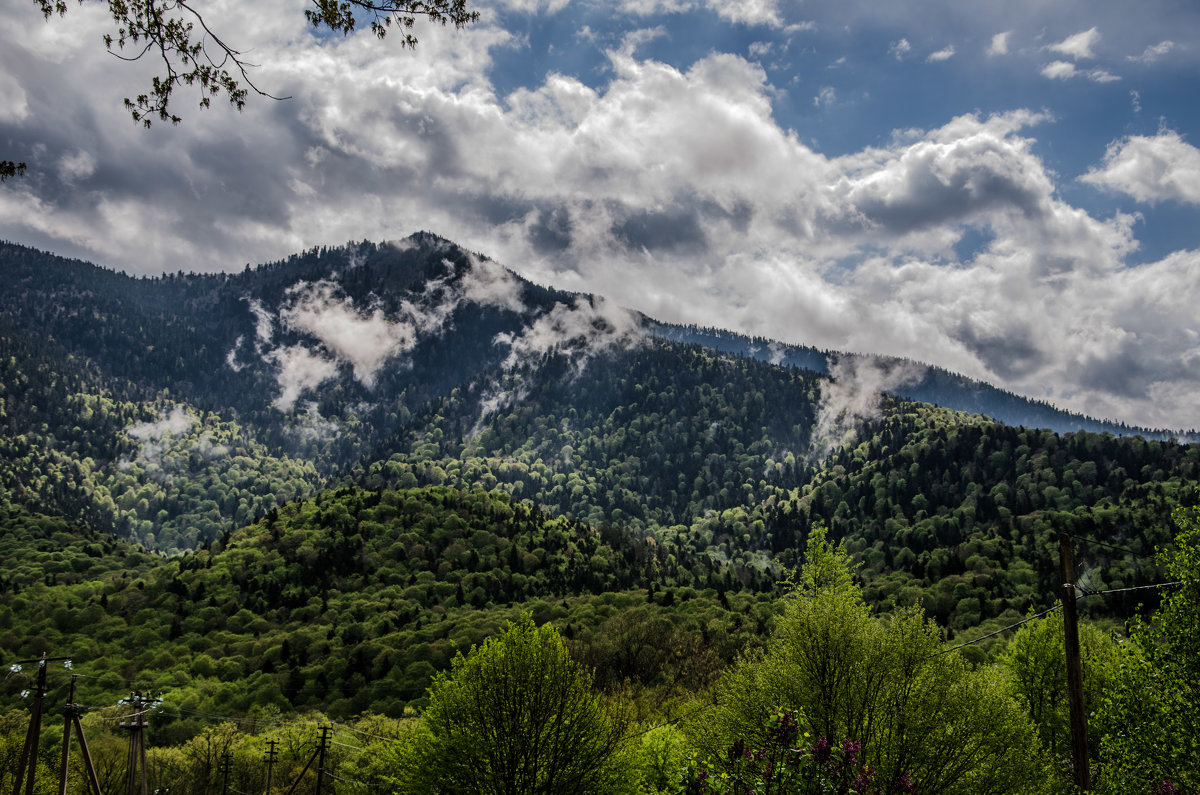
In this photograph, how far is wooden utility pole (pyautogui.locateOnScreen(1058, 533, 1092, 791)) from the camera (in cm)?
1986

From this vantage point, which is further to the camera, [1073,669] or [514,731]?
[514,731]

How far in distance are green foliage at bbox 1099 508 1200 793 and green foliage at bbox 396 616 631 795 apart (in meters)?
25.3

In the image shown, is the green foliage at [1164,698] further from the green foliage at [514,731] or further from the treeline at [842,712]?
the green foliage at [514,731]

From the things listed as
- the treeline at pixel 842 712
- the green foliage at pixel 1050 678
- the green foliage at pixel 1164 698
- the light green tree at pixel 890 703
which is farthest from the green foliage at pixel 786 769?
the green foliage at pixel 1050 678

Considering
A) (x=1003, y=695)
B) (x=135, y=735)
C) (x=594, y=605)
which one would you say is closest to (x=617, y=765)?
(x=1003, y=695)

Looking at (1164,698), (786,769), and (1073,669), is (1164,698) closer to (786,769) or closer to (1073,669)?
(1073,669)

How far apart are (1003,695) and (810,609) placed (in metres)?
11.1

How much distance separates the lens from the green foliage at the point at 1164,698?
2338cm

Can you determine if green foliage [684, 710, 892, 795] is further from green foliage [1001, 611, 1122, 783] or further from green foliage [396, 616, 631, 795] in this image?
green foliage [1001, 611, 1122, 783]

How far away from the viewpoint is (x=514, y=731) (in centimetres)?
3881

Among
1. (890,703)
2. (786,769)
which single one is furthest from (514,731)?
(786,769)

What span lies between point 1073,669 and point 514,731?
93.4 feet

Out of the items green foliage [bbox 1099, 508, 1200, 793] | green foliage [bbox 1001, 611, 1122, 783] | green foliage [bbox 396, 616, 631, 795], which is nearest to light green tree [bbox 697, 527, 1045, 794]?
green foliage [bbox 396, 616, 631, 795]

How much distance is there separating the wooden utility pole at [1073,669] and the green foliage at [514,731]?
26.2 m
